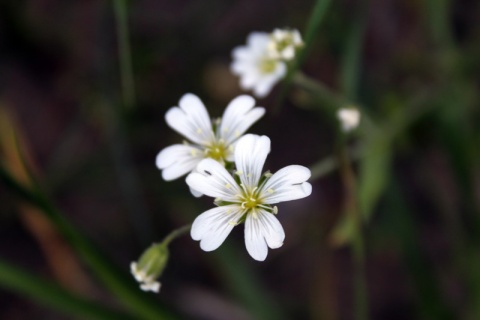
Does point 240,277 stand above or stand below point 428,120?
below

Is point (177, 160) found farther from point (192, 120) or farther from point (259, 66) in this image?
point (259, 66)

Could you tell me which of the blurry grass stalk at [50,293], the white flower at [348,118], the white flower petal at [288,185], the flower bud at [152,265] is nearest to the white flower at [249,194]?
the white flower petal at [288,185]

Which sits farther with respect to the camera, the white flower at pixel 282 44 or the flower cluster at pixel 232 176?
the white flower at pixel 282 44

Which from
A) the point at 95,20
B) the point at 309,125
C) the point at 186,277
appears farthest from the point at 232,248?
the point at 95,20

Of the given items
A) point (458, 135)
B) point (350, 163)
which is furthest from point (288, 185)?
point (458, 135)

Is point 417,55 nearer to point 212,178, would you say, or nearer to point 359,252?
point 359,252

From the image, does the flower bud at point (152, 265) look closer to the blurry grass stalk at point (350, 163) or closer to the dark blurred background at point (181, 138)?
the blurry grass stalk at point (350, 163)
